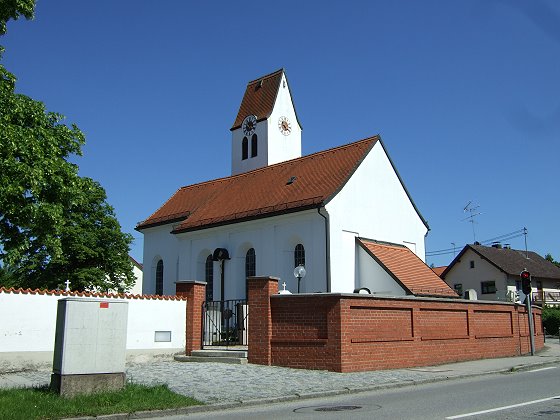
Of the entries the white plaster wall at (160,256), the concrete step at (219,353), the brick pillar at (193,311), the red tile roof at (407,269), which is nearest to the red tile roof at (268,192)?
the white plaster wall at (160,256)

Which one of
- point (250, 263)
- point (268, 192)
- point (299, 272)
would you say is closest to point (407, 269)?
point (299, 272)

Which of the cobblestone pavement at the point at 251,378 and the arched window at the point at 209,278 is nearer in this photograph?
the cobblestone pavement at the point at 251,378

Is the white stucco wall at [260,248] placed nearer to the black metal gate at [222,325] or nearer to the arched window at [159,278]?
the arched window at [159,278]

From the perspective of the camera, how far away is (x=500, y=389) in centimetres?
1277

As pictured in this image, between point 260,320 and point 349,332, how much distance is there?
2676 mm

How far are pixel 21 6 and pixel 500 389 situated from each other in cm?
1662

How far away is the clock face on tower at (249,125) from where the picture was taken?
1594 inches

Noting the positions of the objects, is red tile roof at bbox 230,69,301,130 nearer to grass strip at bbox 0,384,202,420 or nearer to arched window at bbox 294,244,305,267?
arched window at bbox 294,244,305,267

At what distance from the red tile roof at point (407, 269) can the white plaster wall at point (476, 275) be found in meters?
31.5

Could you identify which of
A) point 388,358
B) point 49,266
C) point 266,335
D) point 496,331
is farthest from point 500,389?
point 49,266

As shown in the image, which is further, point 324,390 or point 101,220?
point 101,220

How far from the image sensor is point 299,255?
1056 inches

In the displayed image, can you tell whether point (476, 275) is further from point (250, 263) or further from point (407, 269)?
point (250, 263)

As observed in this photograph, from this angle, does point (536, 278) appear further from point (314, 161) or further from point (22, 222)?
point (22, 222)
